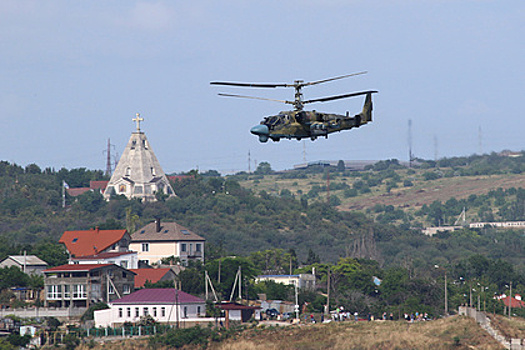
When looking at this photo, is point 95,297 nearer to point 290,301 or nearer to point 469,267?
point 290,301

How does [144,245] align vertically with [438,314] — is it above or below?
above

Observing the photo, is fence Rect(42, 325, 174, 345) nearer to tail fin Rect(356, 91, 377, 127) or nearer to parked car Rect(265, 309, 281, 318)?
parked car Rect(265, 309, 281, 318)

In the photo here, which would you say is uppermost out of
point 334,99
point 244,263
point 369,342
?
point 334,99

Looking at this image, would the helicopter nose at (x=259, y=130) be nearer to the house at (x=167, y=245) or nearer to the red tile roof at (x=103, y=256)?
the red tile roof at (x=103, y=256)

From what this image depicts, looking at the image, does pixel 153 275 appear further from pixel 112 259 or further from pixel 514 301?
pixel 514 301

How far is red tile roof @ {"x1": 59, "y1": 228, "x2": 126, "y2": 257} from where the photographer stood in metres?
154

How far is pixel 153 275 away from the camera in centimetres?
14112

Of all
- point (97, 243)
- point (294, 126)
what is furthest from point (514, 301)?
point (294, 126)

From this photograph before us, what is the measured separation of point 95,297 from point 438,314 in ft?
142

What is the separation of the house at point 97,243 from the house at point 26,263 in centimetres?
643

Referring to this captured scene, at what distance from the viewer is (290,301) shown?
137 m

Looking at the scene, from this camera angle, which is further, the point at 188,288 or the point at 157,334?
the point at 188,288

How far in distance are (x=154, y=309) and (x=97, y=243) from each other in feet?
133

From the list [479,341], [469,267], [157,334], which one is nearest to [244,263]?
[157,334]
